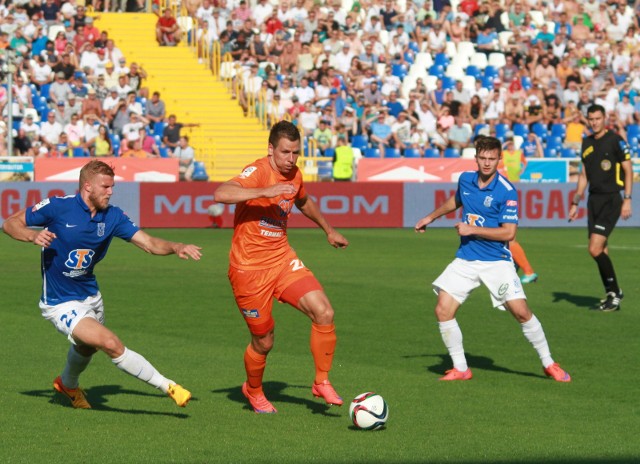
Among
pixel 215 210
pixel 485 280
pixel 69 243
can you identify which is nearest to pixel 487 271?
pixel 485 280

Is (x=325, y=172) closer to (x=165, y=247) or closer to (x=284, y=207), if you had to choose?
(x=284, y=207)

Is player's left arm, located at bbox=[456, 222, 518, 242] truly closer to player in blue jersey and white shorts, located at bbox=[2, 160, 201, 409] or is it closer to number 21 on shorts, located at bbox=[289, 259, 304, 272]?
number 21 on shorts, located at bbox=[289, 259, 304, 272]

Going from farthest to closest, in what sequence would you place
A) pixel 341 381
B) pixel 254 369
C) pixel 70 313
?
pixel 341 381
pixel 254 369
pixel 70 313

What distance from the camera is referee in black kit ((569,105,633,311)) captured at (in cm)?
1494

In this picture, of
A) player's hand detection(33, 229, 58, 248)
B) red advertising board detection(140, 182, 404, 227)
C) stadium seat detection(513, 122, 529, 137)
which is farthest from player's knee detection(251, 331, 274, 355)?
stadium seat detection(513, 122, 529, 137)

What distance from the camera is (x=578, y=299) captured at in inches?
641

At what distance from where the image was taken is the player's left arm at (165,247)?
847cm

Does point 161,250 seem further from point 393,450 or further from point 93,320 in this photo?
point 393,450

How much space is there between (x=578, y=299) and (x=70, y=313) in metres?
9.15

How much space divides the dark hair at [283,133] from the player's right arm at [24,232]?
1711 mm

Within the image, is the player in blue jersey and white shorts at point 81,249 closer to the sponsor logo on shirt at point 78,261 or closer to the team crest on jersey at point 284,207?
the sponsor logo on shirt at point 78,261

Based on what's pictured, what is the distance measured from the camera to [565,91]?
36.0 m

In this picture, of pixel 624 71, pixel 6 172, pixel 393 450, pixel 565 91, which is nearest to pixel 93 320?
pixel 393 450

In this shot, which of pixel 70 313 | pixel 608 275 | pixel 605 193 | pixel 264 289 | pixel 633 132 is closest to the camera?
pixel 70 313
